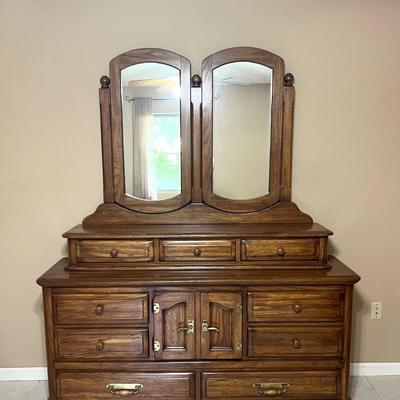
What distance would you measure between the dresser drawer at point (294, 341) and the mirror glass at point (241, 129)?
2.39ft

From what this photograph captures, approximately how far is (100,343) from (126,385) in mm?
243

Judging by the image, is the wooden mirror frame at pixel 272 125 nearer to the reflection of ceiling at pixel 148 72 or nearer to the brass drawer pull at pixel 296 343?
the reflection of ceiling at pixel 148 72

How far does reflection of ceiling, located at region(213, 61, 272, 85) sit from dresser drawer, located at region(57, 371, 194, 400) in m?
1.54

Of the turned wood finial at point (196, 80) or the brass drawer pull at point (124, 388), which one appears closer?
the brass drawer pull at point (124, 388)

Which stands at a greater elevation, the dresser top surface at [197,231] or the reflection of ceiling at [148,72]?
the reflection of ceiling at [148,72]

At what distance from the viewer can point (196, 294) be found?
5.40ft

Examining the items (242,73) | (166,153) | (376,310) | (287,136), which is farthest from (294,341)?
(242,73)

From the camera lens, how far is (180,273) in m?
1.69

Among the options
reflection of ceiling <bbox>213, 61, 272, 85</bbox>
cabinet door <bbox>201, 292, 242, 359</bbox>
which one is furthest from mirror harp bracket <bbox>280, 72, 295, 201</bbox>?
cabinet door <bbox>201, 292, 242, 359</bbox>

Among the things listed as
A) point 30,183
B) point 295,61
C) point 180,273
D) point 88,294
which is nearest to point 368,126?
point 295,61

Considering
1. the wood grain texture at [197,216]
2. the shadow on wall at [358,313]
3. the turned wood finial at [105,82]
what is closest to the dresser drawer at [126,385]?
the wood grain texture at [197,216]

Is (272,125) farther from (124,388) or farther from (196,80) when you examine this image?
(124,388)

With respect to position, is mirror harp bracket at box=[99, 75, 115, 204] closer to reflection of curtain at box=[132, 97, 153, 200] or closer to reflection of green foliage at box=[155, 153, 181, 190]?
reflection of curtain at box=[132, 97, 153, 200]

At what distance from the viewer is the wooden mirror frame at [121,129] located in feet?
6.32
